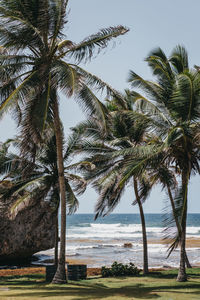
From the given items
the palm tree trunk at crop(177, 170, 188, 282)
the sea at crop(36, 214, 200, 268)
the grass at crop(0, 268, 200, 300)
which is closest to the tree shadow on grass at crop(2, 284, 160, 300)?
the grass at crop(0, 268, 200, 300)

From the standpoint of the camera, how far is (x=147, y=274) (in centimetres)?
1694

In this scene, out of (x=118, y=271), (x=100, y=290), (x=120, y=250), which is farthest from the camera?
(x=120, y=250)

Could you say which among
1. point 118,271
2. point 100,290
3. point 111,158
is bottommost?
point 118,271

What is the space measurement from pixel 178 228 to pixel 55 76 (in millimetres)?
5991

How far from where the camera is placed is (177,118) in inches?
501

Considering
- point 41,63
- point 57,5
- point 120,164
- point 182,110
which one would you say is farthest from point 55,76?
point 120,164

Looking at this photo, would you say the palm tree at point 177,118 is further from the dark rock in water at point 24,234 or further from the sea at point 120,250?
the dark rock in water at point 24,234

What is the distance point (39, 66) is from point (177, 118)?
4.87 metres

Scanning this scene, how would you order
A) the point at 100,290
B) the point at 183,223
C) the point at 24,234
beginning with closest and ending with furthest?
the point at 100,290 < the point at 183,223 < the point at 24,234

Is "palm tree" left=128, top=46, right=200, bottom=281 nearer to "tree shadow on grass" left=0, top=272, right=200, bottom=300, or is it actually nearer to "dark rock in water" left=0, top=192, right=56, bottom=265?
"tree shadow on grass" left=0, top=272, right=200, bottom=300

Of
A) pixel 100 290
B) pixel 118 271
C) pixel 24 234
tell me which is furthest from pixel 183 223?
pixel 24 234

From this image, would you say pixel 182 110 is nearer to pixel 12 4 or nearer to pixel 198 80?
pixel 198 80

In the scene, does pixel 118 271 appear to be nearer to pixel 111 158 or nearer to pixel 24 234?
pixel 111 158

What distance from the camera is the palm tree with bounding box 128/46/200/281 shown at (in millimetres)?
11812
